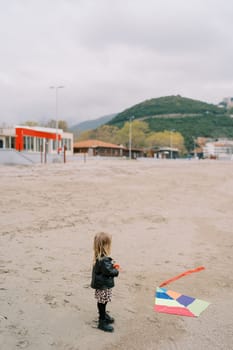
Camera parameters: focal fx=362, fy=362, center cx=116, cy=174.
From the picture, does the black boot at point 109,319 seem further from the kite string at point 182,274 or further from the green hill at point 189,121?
the green hill at point 189,121

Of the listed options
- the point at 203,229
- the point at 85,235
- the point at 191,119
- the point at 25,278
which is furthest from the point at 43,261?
the point at 191,119

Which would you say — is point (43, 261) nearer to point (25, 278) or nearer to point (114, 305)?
point (25, 278)

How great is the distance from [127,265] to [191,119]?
175 m

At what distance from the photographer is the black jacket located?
4074mm

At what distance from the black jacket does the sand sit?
1.71 feet

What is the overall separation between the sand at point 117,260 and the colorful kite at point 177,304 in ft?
0.39

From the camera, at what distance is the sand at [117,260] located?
4016mm

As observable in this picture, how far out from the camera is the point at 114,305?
480 cm

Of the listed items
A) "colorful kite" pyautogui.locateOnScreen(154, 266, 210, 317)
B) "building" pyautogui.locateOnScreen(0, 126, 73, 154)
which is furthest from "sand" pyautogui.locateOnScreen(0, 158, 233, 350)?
"building" pyautogui.locateOnScreen(0, 126, 73, 154)

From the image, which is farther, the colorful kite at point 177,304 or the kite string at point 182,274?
the kite string at point 182,274

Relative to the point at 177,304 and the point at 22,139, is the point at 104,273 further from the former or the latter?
the point at 22,139

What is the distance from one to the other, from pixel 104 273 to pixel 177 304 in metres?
1.38

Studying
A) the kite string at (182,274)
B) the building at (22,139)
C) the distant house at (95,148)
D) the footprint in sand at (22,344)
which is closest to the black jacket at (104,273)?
the footprint in sand at (22,344)

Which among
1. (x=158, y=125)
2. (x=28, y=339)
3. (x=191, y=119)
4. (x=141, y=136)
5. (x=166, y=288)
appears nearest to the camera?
(x=28, y=339)
